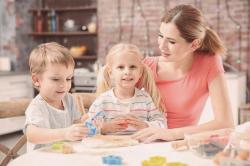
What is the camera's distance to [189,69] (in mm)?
2289

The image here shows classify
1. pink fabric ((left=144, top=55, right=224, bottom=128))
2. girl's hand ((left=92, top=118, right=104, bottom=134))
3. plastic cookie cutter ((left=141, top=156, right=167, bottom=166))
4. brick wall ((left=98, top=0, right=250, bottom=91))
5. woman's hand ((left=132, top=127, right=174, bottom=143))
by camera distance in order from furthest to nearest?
1. brick wall ((left=98, top=0, right=250, bottom=91))
2. pink fabric ((left=144, top=55, right=224, bottom=128))
3. girl's hand ((left=92, top=118, right=104, bottom=134))
4. woman's hand ((left=132, top=127, right=174, bottom=143))
5. plastic cookie cutter ((left=141, top=156, right=167, bottom=166))

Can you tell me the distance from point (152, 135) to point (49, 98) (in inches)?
19.6

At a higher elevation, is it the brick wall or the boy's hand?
the brick wall

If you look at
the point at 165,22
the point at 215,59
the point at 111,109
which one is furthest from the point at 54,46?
the point at 215,59

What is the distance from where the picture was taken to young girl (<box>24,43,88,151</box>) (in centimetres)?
164

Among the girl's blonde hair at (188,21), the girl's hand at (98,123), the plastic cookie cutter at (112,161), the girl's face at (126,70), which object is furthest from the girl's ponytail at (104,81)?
the plastic cookie cutter at (112,161)

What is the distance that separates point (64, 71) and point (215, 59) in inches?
35.0

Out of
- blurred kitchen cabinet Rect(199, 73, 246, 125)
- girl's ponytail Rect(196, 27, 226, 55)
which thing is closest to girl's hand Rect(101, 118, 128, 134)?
girl's ponytail Rect(196, 27, 226, 55)

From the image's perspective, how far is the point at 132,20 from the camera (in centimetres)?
596

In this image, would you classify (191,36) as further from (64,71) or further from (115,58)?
(64,71)

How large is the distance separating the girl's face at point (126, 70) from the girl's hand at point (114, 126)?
0.21 meters

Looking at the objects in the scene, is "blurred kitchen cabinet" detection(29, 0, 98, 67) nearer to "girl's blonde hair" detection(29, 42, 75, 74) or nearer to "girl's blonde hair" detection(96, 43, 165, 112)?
"girl's blonde hair" detection(96, 43, 165, 112)

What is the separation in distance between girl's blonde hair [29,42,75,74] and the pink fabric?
0.68 meters

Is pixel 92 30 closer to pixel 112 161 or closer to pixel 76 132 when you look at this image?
pixel 76 132
